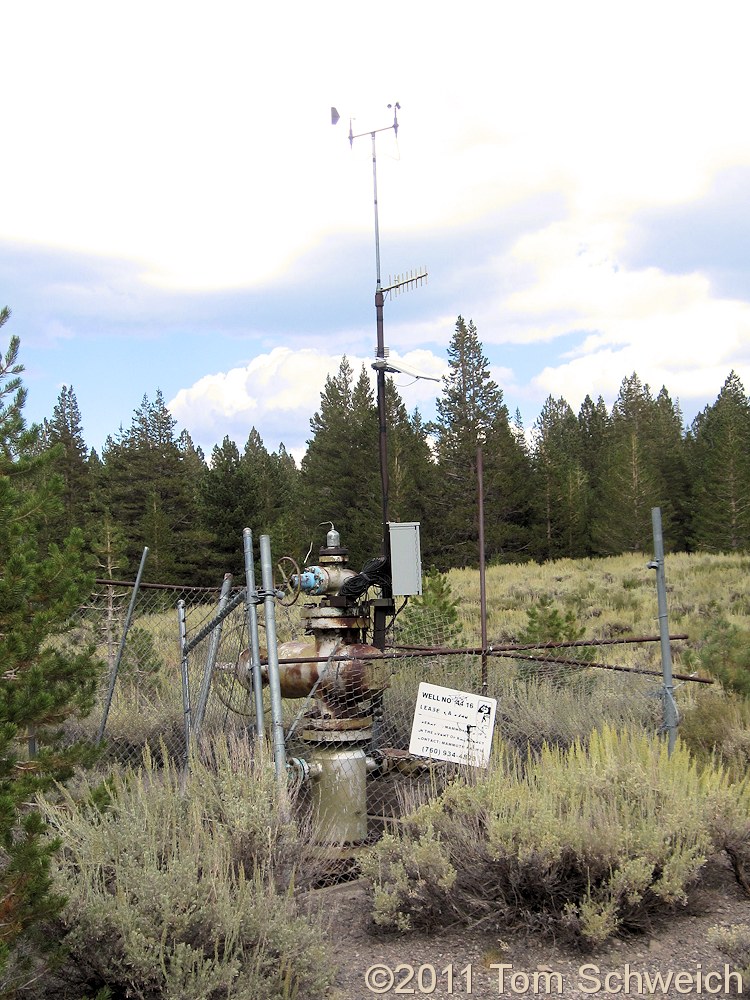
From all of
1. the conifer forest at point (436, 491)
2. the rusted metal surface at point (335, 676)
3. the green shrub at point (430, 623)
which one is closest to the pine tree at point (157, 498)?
the conifer forest at point (436, 491)

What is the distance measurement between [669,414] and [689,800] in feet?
207

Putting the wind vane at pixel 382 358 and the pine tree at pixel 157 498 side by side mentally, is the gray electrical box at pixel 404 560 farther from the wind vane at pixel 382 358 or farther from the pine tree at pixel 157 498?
the pine tree at pixel 157 498

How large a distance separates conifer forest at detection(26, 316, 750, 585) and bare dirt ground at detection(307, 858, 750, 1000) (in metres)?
29.1

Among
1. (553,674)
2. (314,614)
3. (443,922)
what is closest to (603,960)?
(443,922)

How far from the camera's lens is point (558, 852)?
13.3 feet

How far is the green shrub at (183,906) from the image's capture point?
335 cm

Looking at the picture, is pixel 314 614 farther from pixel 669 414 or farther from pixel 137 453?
pixel 669 414

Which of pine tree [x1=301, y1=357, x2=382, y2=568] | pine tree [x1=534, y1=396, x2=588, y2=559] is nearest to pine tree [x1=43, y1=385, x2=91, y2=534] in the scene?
pine tree [x1=301, y1=357, x2=382, y2=568]

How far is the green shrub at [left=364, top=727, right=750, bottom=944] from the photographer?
4.06 meters

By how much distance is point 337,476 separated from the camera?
141ft

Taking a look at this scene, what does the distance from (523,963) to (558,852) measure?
1.55 feet

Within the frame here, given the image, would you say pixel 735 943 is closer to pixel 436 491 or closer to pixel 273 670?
pixel 273 670

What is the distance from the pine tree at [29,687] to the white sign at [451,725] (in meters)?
2.02

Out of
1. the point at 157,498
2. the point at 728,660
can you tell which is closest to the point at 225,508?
the point at 157,498
